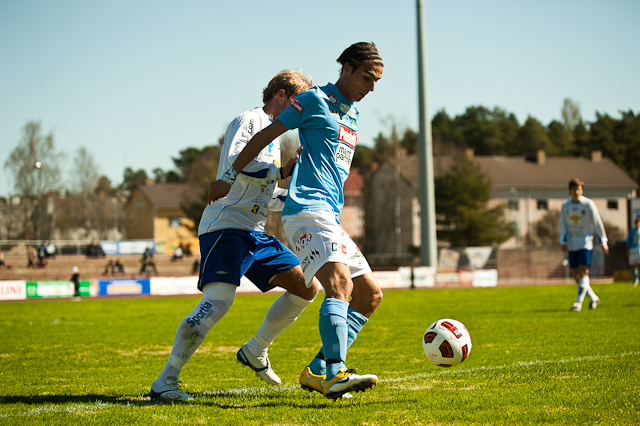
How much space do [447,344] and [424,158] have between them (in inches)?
836

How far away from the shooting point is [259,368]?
4547mm

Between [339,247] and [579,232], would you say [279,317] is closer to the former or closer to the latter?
[339,247]

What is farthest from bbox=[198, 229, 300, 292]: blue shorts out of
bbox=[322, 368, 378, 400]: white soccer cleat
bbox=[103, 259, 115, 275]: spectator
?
bbox=[103, 259, 115, 275]: spectator

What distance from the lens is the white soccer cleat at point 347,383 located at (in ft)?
11.1

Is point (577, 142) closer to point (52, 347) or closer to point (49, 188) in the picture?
point (49, 188)

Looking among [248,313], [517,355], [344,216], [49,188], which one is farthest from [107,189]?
[517,355]

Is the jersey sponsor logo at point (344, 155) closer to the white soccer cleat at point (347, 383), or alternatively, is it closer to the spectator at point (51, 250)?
the white soccer cleat at point (347, 383)

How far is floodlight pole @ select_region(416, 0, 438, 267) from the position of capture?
2424cm

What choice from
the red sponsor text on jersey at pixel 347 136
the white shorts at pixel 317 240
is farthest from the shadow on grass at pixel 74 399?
the red sponsor text on jersey at pixel 347 136

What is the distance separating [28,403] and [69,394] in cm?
39

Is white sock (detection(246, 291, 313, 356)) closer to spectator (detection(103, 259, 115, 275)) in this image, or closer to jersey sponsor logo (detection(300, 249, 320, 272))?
jersey sponsor logo (detection(300, 249, 320, 272))

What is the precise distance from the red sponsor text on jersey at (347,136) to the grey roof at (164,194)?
70357 mm

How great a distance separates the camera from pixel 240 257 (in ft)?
13.8

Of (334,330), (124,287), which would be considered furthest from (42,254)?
(334,330)
